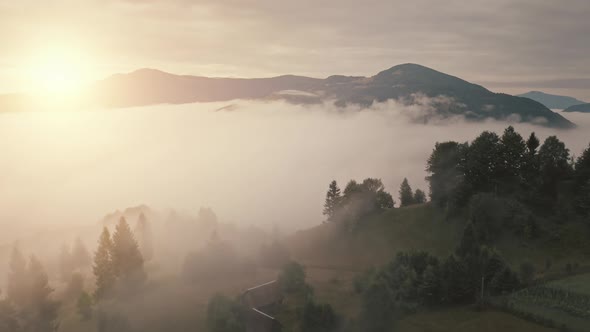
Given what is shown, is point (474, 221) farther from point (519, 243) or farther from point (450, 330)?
point (450, 330)

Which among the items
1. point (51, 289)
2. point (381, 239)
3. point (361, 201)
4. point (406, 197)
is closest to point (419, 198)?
point (406, 197)

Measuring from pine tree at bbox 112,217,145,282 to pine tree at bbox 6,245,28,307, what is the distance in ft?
60.7

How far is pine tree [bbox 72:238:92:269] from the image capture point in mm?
153375

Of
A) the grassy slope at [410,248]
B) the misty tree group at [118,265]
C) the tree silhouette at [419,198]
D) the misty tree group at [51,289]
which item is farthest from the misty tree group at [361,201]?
the misty tree group at [51,289]

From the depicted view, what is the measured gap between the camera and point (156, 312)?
86000 mm

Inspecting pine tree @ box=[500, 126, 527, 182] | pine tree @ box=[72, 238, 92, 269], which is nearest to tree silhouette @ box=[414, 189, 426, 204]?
pine tree @ box=[500, 126, 527, 182]

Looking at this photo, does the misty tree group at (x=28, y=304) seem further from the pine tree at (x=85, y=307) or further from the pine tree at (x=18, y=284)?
the pine tree at (x=85, y=307)

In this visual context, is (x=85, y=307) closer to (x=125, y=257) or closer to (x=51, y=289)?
(x=51, y=289)

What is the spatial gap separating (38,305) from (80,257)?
6153cm

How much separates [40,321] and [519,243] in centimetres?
10116

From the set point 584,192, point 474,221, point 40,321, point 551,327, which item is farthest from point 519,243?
point 40,321

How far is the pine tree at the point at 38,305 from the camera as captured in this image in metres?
93.1

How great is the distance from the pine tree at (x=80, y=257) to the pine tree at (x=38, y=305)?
54.3 meters

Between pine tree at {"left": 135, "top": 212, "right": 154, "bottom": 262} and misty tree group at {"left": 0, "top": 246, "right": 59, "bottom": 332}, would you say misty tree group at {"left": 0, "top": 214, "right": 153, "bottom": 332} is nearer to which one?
misty tree group at {"left": 0, "top": 246, "right": 59, "bottom": 332}
